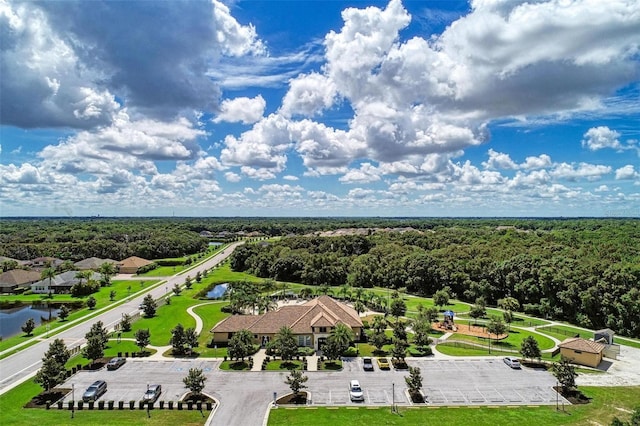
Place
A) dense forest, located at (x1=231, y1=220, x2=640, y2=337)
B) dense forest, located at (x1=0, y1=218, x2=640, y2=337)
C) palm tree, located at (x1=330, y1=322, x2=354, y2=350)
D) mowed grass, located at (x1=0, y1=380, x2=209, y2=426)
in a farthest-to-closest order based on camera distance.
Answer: dense forest, located at (x1=0, y1=218, x2=640, y2=337) → dense forest, located at (x1=231, y1=220, x2=640, y2=337) → palm tree, located at (x1=330, y1=322, x2=354, y2=350) → mowed grass, located at (x1=0, y1=380, x2=209, y2=426)

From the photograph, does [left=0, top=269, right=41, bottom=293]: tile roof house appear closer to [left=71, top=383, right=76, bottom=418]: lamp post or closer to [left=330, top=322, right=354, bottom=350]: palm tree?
[left=71, top=383, right=76, bottom=418]: lamp post

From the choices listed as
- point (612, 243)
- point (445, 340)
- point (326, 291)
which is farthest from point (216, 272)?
point (612, 243)

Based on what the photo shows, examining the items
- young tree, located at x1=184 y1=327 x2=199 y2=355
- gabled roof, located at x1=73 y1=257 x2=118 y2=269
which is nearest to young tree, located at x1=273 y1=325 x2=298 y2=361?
young tree, located at x1=184 y1=327 x2=199 y2=355

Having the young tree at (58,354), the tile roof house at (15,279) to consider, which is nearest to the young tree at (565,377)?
the young tree at (58,354)

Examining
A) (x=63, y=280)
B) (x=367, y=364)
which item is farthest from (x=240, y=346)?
(x=63, y=280)

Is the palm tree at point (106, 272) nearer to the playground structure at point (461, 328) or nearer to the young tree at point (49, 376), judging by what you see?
the young tree at point (49, 376)
